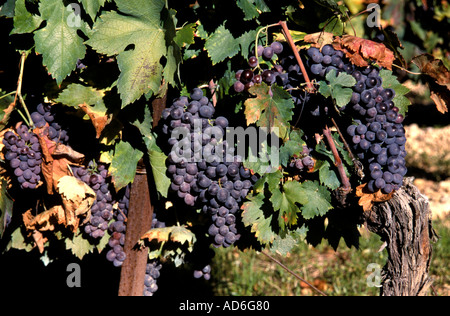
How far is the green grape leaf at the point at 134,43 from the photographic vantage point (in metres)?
1.49

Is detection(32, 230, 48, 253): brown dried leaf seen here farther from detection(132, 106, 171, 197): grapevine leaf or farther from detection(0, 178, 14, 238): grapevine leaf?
detection(132, 106, 171, 197): grapevine leaf

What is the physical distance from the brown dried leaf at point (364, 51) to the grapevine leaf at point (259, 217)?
21.8 inches

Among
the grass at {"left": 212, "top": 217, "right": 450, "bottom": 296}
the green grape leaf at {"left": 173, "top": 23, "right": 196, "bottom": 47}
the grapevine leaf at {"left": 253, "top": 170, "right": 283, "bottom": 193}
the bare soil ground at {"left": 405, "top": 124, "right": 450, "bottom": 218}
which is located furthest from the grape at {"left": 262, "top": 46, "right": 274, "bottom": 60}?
the bare soil ground at {"left": 405, "top": 124, "right": 450, "bottom": 218}

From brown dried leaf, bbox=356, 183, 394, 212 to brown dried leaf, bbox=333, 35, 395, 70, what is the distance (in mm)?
407

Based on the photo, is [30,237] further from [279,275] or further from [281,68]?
[279,275]

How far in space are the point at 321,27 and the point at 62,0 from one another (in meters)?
0.86

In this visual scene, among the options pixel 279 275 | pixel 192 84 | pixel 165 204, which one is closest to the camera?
pixel 192 84

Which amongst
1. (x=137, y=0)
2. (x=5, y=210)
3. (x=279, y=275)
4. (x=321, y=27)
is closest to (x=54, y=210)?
(x=5, y=210)

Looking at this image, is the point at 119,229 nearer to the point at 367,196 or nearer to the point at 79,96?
the point at 79,96

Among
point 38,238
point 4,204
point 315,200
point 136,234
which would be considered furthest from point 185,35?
point 38,238

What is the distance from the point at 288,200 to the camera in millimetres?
1620

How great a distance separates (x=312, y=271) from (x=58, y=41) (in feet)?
8.11

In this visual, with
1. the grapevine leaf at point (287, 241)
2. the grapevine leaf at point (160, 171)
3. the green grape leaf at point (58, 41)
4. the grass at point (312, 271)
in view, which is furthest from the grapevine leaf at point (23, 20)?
the grass at point (312, 271)

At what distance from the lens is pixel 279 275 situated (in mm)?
3264
